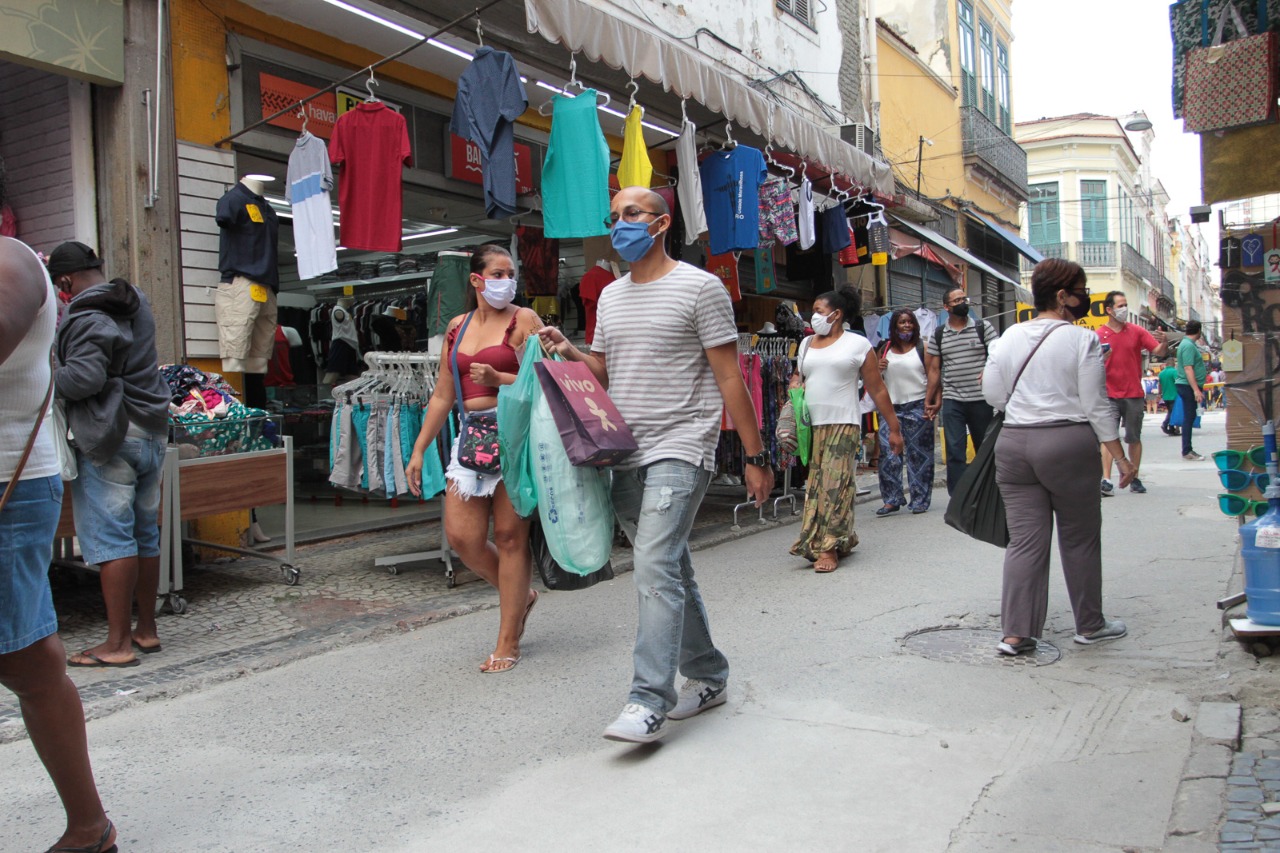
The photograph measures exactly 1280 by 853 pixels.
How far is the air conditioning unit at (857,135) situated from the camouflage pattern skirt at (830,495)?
1025cm

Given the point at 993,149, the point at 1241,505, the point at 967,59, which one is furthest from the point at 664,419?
the point at 993,149

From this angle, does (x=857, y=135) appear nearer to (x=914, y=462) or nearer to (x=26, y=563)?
(x=914, y=462)

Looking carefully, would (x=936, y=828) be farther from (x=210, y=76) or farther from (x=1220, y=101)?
(x=210, y=76)

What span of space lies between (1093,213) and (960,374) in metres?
38.7

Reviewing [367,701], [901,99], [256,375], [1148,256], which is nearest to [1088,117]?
[1148,256]

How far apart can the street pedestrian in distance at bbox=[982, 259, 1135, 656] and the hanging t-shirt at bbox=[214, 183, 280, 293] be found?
16.8 ft

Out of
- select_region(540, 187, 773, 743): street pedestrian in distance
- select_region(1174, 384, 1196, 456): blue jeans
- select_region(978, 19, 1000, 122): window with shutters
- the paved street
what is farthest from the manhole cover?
select_region(978, 19, 1000, 122): window with shutters

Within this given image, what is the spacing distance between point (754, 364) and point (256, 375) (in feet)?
13.6

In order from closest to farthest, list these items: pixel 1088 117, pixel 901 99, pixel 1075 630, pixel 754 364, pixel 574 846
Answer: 1. pixel 574 846
2. pixel 1075 630
3. pixel 754 364
4. pixel 901 99
5. pixel 1088 117

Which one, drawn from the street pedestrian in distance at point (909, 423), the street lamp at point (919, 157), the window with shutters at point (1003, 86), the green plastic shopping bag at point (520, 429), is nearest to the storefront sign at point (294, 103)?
the green plastic shopping bag at point (520, 429)

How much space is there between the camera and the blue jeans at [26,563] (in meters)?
2.48

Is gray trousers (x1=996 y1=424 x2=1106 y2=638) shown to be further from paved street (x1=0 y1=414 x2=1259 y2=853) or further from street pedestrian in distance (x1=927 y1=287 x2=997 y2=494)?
street pedestrian in distance (x1=927 y1=287 x2=997 y2=494)

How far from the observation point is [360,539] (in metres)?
8.38

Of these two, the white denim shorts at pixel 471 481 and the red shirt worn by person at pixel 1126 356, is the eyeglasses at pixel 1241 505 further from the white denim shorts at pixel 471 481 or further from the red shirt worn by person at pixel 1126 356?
the red shirt worn by person at pixel 1126 356
